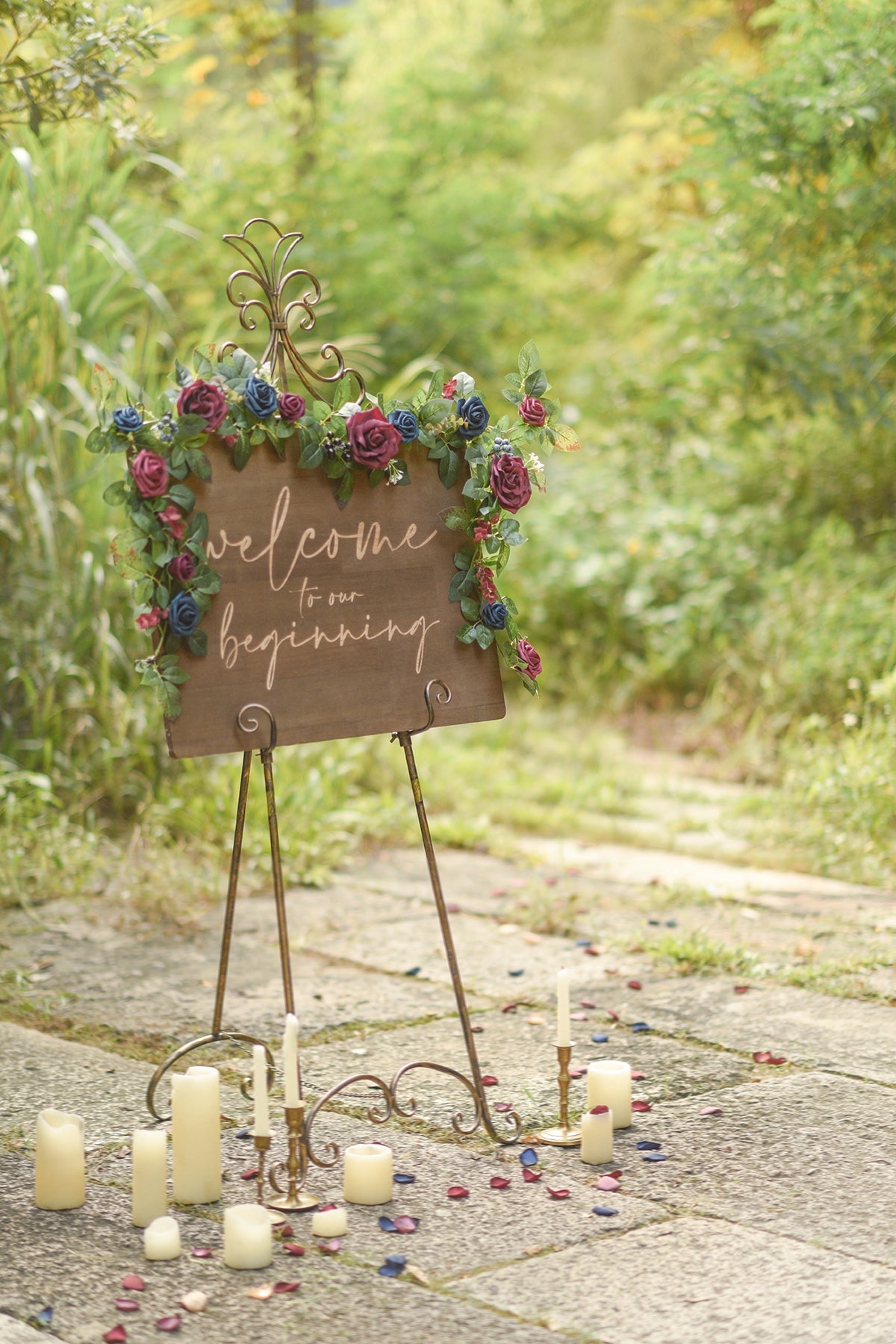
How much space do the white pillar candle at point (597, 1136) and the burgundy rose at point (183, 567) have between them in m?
1.11

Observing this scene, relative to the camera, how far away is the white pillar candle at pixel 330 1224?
7.45 feet

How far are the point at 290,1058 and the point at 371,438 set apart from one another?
1.03 metres

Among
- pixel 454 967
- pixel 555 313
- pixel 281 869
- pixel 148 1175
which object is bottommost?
pixel 148 1175

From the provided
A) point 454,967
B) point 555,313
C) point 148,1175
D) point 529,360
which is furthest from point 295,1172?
point 555,313

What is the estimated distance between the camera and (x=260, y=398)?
251 cm

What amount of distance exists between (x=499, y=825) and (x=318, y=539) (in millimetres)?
3000

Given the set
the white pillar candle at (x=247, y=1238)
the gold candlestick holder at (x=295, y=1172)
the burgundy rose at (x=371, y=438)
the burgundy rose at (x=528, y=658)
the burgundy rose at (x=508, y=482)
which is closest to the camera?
the white pillar candle at (x=247, y=1238)

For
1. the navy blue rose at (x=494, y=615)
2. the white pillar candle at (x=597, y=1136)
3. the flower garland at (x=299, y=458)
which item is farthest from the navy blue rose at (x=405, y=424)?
the white pillar candle at (x=597, y=1136)

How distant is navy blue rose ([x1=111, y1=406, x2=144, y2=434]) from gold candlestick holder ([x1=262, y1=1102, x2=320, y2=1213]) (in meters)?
1.09

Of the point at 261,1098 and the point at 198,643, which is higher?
the point at 198,643

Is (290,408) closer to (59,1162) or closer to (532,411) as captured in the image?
(532,411)

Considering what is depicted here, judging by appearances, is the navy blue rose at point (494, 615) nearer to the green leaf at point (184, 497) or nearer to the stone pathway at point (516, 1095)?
the green leaf at point (184, 497)

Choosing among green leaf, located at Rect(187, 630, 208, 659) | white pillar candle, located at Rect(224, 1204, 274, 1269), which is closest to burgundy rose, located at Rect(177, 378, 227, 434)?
green leaf, located at Rect(187, 630, 208, 659)

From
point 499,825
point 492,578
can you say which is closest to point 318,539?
point 492,578
